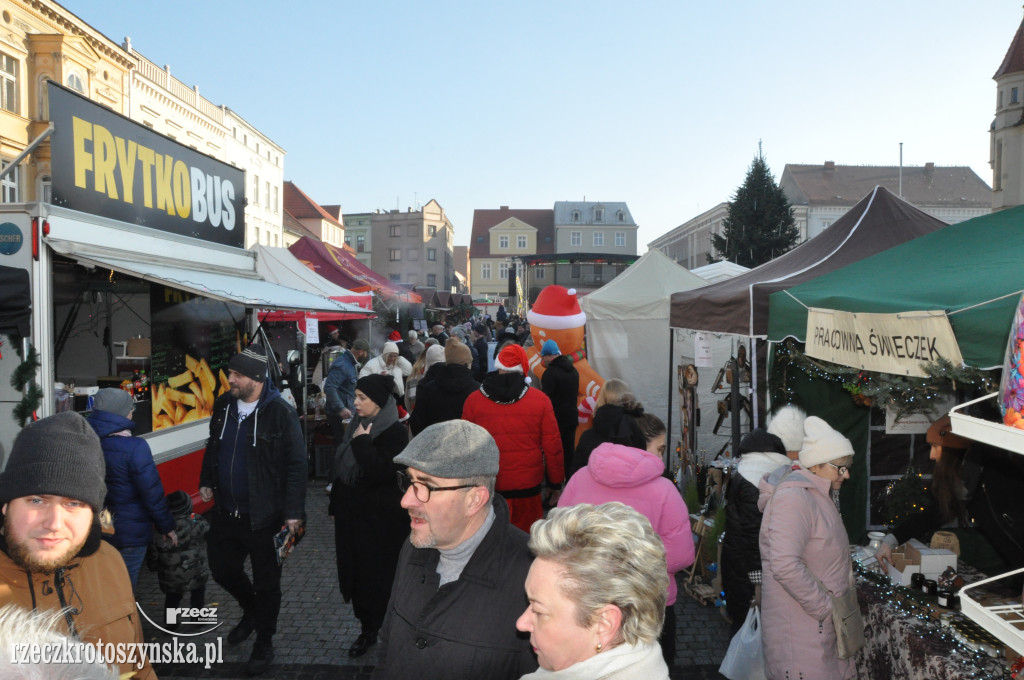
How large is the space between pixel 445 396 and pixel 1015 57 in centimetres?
6102

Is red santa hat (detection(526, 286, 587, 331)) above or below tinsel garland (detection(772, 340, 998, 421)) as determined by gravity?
above

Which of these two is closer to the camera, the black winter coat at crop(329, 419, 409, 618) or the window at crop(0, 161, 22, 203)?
the black winter coat at crop(329, 419, 409, 618)

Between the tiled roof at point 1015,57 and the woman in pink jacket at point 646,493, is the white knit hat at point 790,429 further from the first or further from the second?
the tiled roof at point 1015,57

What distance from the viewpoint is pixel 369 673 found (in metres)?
4.25

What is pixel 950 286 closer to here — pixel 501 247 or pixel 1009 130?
pixel 1009 130

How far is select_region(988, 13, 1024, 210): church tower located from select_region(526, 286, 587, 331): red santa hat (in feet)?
161

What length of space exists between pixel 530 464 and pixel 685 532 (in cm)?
189

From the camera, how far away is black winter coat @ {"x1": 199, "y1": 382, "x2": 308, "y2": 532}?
4180mm

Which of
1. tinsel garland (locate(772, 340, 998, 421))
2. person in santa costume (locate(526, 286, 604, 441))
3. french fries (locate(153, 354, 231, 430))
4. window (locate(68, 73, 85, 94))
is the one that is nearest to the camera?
tinsel garland (locate(772, 340, 998, 421))

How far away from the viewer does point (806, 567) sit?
3.16 m

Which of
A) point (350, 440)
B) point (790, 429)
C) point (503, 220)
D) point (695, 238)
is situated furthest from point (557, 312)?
point (503, 220)

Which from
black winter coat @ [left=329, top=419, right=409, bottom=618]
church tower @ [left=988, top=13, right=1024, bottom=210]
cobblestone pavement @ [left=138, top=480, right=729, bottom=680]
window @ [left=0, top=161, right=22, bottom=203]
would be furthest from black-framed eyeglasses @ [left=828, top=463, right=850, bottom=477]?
church tower @ [left=988, top=13, right=1024, bottom=210]

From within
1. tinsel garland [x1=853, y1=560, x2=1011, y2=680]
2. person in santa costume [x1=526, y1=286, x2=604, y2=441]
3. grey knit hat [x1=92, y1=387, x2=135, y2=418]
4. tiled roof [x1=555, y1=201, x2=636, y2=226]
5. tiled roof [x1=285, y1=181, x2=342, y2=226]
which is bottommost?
tinsel garland [x1=853, y1=560, x2=1011, y2=680]

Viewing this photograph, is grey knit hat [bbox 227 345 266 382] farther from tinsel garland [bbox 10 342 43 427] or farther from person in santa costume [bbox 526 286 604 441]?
person in santa costume [bbox 526 286 604 441]
